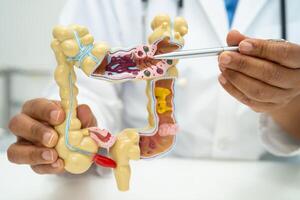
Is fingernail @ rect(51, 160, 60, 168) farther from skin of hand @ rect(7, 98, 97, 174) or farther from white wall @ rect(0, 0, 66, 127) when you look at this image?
white wall @ rect(0, 0, 66, 127)

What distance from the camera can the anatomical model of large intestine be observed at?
1.19 feet

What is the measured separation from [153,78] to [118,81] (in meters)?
0.04

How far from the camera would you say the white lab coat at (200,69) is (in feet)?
2.07

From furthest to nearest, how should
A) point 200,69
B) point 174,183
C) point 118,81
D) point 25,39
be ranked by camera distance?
point 25,39, point 200,69, point 174,183, point 118,81

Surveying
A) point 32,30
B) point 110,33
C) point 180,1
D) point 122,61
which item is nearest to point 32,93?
point 32,30

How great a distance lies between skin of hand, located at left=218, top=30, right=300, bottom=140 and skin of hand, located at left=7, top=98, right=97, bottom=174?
0.60ft

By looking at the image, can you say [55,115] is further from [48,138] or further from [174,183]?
[174,183]

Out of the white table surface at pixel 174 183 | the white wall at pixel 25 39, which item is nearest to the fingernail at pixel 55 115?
the white table surface at pixel 174 183

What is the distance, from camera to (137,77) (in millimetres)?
370

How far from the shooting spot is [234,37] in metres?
0.40

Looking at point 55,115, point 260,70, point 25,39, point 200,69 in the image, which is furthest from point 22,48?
point 260,70

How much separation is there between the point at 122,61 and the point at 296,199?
0.32m

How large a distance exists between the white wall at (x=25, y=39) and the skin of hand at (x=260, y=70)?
27.9 inches

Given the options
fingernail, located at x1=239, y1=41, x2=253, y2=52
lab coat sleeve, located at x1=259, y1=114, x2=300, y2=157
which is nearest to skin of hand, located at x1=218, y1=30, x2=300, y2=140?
fingernail, located at x1=239, y1=41, x2=253, y2=52
